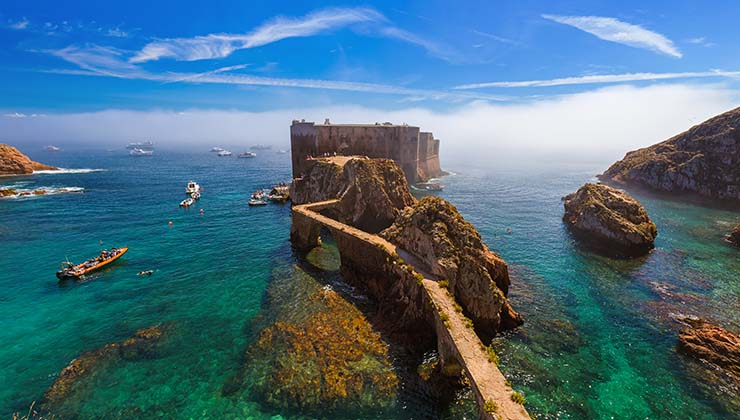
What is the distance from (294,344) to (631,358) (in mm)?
24346

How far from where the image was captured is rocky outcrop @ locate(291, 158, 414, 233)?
46031 millimetres

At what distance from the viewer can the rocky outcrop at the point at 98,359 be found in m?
18.8

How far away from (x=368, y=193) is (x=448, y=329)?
2932cm

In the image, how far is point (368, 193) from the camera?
46.2 metres

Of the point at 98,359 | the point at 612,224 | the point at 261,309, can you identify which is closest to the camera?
the point at 98,359

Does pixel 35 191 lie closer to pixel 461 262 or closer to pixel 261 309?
pixel 261 309

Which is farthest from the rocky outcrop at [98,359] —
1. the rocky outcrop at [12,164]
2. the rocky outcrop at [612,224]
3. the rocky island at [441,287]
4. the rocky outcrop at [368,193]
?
the rocky outcrop at [12,164]

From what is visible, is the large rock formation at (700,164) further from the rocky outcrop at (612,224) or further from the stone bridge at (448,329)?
the stone bridge at (448,329)

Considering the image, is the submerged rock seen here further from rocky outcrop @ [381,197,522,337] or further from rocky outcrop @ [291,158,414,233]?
rocky outcrop @ [291,158,414,233]

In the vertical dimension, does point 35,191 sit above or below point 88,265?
above

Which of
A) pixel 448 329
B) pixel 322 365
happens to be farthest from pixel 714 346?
pixel 322 365

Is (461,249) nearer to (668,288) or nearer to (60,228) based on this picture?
(668,288)

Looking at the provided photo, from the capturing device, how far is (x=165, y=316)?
26844 mm

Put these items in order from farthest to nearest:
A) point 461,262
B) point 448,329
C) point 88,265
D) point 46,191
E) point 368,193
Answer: point 46,191, point 368,193, point 88,265, point 461,262, point 448,329
